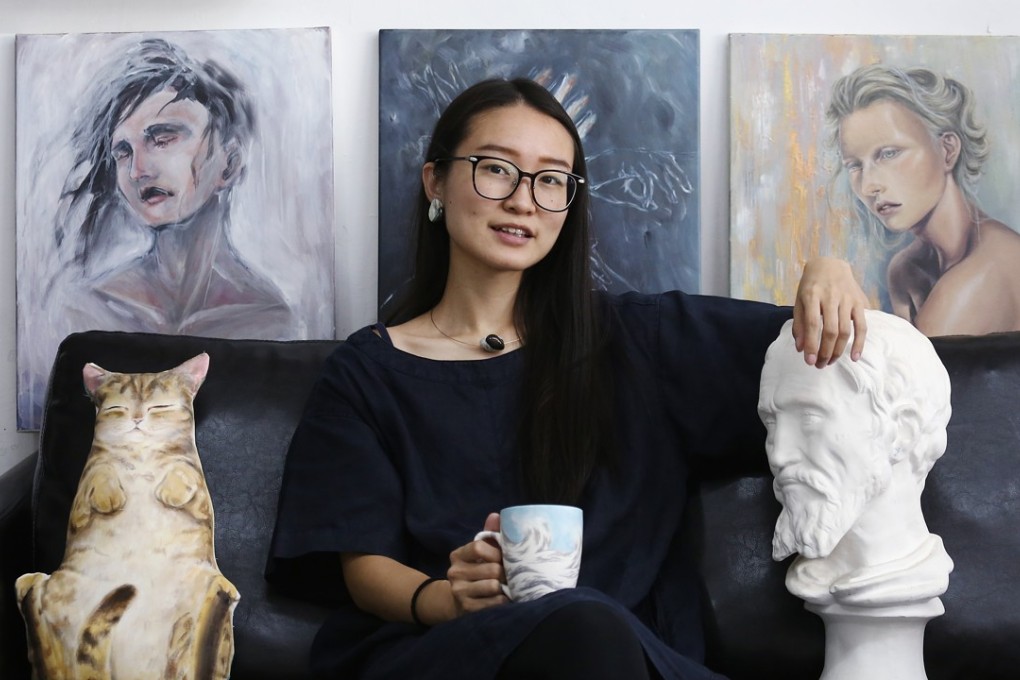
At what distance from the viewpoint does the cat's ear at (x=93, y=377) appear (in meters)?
1.92

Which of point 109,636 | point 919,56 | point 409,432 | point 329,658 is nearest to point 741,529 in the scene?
point 409,432

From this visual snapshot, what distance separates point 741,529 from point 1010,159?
1067 mm

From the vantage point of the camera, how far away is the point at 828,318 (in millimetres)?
1622

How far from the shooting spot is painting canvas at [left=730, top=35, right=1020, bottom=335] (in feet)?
7.70

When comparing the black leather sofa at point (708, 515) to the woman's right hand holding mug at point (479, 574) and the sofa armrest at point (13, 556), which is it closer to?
the sofa armrest at point (13, 556)

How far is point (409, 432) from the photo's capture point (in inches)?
72.7

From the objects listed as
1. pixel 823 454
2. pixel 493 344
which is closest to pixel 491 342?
pixel 493 344

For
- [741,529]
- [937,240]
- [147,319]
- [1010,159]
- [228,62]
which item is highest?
[228,62]

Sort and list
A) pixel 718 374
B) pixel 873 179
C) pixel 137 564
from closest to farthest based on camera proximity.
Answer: pixel 137 564 → pixel 718 374 → pixel 873 179

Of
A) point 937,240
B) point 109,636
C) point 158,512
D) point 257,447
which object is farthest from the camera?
point 937,240

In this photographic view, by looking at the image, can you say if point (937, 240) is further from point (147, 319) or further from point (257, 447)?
point (147, 319)

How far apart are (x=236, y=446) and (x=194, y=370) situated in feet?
0.48

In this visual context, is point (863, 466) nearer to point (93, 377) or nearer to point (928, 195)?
point (928, 195)

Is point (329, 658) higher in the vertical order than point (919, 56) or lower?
lower
